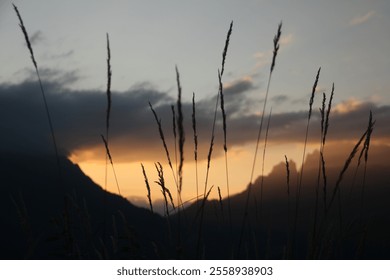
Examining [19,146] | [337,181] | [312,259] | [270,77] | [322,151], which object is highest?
[19,146]

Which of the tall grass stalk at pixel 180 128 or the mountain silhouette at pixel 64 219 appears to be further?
the mountain silhouette at pixel 64 219

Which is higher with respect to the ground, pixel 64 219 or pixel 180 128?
pixel 180 128

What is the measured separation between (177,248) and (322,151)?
85 cm

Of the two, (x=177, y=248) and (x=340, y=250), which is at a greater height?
(x=177, y=248)

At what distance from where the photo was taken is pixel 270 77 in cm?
207

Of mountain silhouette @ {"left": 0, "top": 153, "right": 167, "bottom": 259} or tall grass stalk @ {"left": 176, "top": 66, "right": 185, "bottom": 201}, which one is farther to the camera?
mountain silhouette @ {"left": 0, "top": 153, "right": 167, "bottom": 259}

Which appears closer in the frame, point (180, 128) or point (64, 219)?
point (180, 128)
